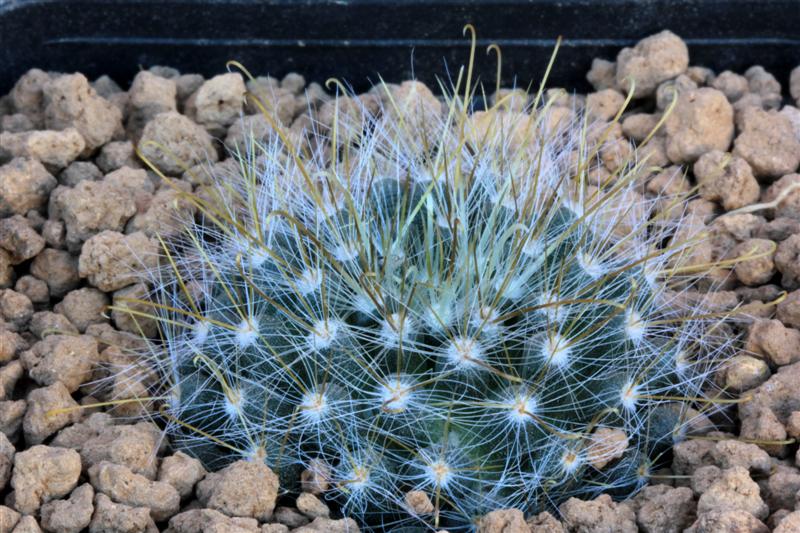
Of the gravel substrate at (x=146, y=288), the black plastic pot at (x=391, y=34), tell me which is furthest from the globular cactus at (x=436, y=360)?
the black plastic pot at (x=391, y=34)

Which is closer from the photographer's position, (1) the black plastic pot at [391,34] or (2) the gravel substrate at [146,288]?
(2) the gravel substrate at [146,288]

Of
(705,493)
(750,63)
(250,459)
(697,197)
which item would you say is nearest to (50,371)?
(250,459)

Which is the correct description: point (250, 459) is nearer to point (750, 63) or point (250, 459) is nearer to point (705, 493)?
point (705, 493)

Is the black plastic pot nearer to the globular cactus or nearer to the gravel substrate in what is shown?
the gravel substrate

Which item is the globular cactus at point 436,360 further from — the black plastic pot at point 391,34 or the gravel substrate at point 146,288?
the black plastic pot at point 391,34

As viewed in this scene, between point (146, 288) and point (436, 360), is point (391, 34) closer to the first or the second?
point (146, 288)

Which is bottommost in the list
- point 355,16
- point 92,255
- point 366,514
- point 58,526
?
point 366,514
